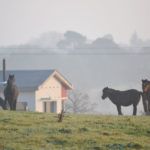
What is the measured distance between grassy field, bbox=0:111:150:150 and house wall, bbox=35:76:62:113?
42.5 metres

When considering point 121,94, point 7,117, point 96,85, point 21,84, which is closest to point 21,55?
point 96,85

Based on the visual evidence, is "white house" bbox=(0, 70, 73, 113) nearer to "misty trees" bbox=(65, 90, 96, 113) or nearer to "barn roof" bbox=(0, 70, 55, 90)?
"barn roof" bbox=(0, 70, 55, 90)

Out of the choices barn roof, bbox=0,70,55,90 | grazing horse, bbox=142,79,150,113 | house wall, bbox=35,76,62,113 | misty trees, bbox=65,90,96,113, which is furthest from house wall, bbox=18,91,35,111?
grazing horse, bbox=142,79,150,113

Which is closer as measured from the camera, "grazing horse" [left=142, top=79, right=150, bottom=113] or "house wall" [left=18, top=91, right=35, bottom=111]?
"grazing horse" [left=142, top=79, right=150, bottom=113]

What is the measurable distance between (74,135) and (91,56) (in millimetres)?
133602

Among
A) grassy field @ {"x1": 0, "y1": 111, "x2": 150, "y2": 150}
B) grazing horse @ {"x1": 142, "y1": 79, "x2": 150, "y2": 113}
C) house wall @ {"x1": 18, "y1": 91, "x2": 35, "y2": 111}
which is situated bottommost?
grassy field @ {"x1": 0, "y1": 111, "x2": 150, "y2": 150}

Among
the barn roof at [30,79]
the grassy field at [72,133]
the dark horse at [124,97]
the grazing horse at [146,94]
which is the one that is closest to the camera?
the grassy field at [72,133]

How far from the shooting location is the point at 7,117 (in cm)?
2461

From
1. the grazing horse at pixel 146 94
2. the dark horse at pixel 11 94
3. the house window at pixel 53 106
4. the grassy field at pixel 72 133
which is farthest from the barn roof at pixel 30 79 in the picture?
the grassy field at pixel 72 133

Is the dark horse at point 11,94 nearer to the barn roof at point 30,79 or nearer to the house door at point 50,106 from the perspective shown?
the barn roof at point 30,79

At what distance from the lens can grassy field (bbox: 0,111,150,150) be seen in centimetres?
1878

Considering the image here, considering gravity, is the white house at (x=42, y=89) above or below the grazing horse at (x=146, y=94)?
above

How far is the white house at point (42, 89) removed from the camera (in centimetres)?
6669

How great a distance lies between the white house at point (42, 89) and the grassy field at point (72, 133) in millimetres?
40886
